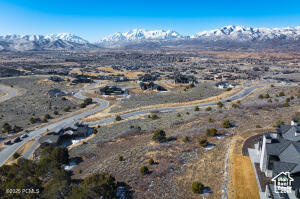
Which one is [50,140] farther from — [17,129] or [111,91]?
[111,91]

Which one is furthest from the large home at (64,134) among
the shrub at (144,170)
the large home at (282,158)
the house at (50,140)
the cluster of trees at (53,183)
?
the large home at (282,158)

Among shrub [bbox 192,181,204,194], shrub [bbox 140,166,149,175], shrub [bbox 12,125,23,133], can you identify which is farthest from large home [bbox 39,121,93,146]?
shrub [bbox 192,181,204,194]

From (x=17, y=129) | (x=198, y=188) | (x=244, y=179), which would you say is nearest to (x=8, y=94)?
(x=17, y=129)

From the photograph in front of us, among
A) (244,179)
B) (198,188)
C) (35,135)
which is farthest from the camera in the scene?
(35,135)

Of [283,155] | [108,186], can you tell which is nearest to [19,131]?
[108,186]

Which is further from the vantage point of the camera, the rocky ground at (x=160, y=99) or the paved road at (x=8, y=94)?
the paved road at (x=8, y=94)

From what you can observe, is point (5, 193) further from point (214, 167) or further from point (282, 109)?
point (282, 109)

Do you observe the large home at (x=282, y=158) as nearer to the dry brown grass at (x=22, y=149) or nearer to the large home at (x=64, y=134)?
the large home at (x=64, y=134)

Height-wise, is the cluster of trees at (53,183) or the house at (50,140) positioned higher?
the cluster of trees at (53,183)
